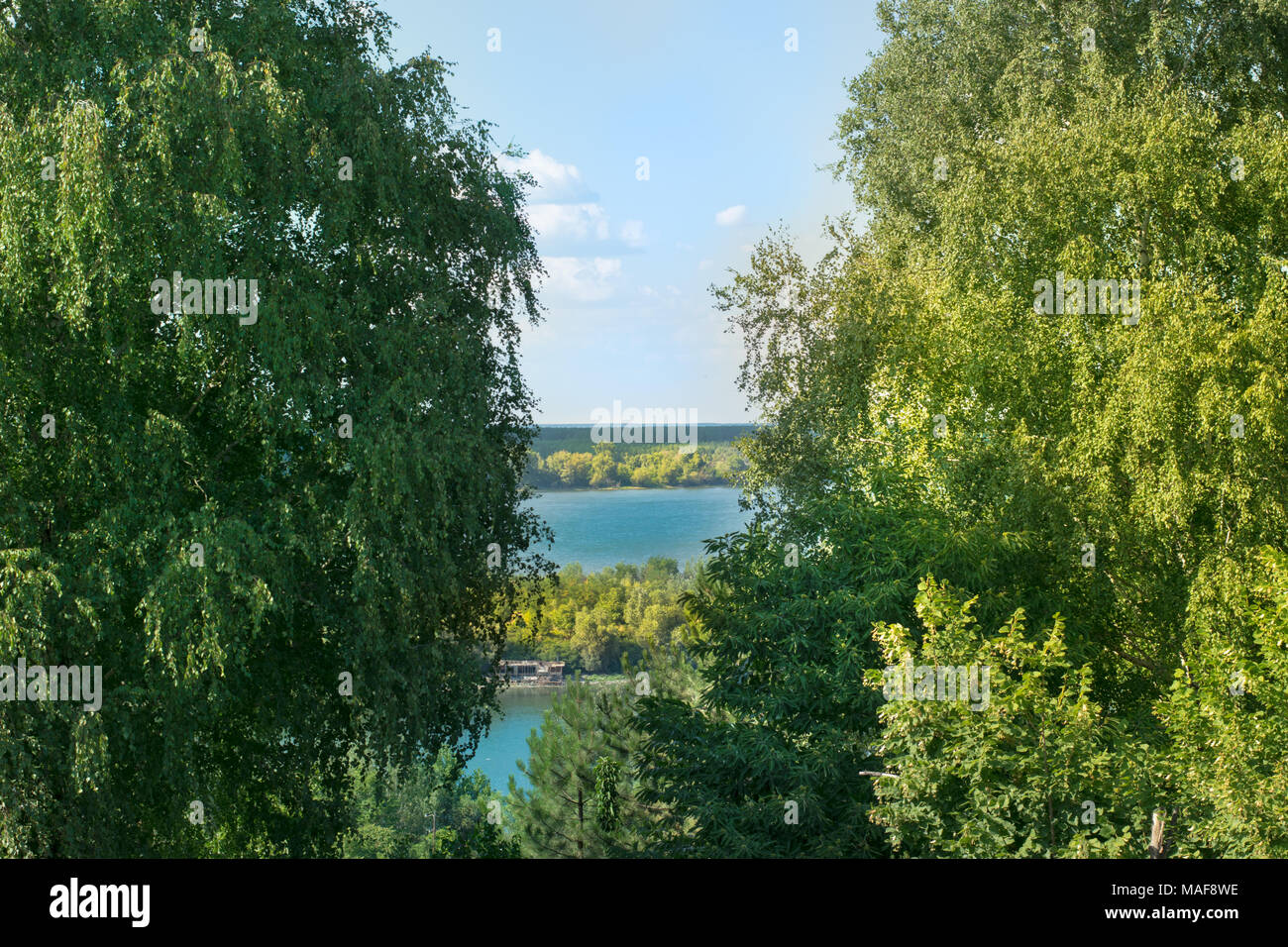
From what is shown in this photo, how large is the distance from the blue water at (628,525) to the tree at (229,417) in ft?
208

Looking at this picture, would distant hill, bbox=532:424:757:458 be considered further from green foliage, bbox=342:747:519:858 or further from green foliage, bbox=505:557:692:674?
green foliage, bbox=505:557:692:674

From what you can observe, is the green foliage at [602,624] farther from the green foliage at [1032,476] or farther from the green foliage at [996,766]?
the green foliage at [996,766]

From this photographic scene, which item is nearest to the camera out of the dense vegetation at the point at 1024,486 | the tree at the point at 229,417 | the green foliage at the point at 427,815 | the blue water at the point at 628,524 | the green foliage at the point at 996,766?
the green foliage at the point at 996,766

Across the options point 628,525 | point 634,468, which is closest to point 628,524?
point 628,525

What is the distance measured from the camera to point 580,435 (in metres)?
26.9

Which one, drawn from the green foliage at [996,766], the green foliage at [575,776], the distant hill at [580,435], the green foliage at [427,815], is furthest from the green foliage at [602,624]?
the green foliage at [996,766]

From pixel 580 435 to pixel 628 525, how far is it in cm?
6449

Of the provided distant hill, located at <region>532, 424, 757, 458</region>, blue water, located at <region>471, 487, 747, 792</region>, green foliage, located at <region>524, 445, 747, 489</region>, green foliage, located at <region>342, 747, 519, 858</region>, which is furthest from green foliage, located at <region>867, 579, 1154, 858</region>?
blue water, located at <region>471, 487, 747, 792</region>

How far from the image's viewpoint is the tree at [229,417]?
11.6 meters

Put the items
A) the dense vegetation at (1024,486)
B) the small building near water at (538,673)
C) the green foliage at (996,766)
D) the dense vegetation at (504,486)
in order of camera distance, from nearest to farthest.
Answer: the green foliage at (996,766) → the dense vegetation at (1024,486) → the dense vegetation at (504,486) → the small building near water at (538,673)

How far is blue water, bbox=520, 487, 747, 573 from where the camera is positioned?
275 ft

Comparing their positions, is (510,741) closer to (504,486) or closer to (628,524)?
(628,524)

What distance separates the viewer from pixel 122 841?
12.8m
